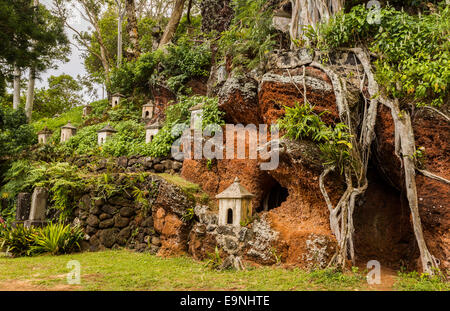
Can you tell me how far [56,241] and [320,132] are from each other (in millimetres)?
6640

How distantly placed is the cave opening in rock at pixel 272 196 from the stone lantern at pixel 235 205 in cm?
106

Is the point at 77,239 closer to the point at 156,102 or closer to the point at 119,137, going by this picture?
the point at 119,137

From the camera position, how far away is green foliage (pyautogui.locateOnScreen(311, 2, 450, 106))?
5.53 meters

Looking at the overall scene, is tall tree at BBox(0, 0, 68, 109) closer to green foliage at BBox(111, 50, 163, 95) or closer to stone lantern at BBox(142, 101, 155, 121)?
stone lantern at BBox(142, 101, 155, 121)

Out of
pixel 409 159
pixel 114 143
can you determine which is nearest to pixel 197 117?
pixel 114 143

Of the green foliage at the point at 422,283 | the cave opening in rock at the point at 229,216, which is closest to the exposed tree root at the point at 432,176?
the green foliage at the point at 422,283

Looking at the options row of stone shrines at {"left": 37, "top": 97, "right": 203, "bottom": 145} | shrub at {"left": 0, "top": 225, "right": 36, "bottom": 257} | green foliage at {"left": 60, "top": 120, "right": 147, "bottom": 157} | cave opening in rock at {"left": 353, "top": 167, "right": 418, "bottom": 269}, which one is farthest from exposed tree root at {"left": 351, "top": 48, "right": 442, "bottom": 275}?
shrub at {"left": 0, "top": 225, "right": 36, "bottom": 257}

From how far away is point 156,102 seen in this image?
1420cm

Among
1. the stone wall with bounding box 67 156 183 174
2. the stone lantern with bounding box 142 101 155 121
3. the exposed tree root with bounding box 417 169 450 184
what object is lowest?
the exposed tree root with bounding box 417 169 450 184

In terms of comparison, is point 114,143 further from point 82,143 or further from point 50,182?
point 50,182

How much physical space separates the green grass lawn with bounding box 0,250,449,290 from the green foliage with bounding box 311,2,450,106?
10.8ft

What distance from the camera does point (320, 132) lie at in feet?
20.1

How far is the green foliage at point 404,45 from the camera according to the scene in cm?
553

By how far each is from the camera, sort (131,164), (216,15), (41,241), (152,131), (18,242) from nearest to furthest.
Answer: (41,241), (18,242), (131,164), (152,131), (216,15)
